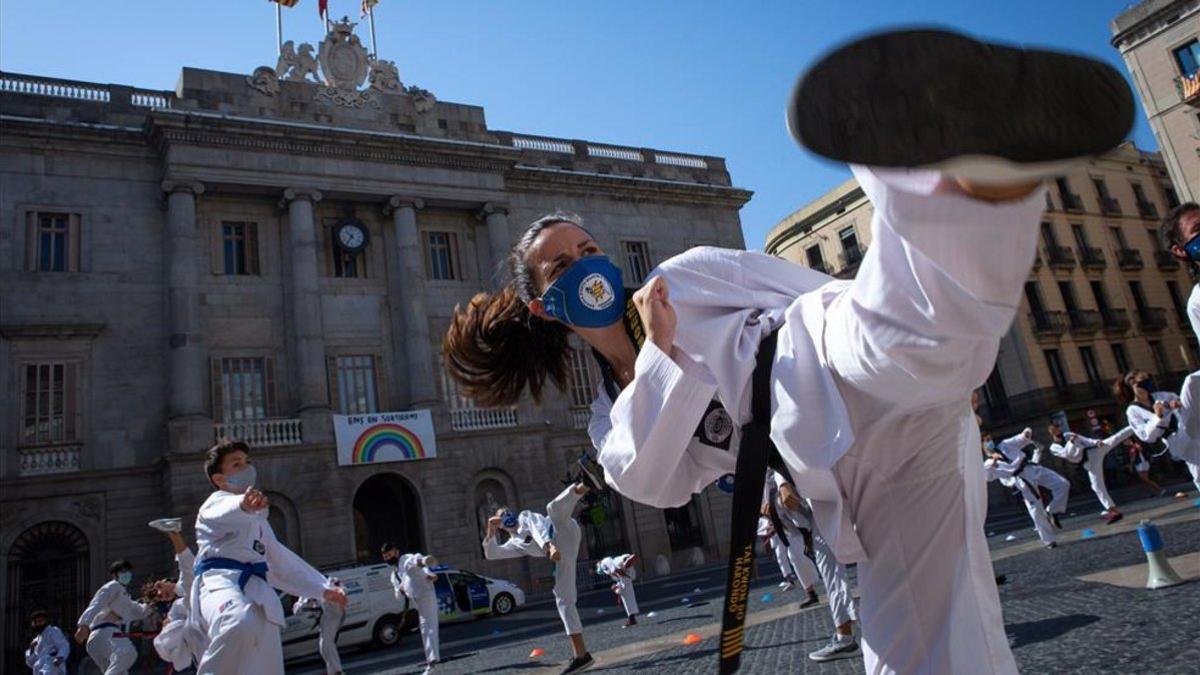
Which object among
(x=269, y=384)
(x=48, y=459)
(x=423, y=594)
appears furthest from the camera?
(x=269, y=384)

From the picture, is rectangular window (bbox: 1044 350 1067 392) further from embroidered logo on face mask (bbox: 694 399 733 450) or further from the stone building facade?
embroidered logo on face mask (bbox: 694 399 733 450)

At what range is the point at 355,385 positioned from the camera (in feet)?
80.1

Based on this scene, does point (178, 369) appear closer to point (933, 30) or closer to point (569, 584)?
point (569, 584)

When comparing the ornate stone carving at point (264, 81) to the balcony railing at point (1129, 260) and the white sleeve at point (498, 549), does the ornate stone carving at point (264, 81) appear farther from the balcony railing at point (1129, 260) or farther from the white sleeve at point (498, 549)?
the balcony railing at point (1129, 260)

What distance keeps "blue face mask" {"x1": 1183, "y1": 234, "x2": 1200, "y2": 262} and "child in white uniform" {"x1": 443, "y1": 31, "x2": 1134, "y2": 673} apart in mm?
4887

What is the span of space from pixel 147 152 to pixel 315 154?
476cm

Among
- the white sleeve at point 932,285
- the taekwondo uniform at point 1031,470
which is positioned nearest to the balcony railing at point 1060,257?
the taekwondo uniform at point 1031,470

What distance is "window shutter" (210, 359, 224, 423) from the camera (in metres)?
22.3

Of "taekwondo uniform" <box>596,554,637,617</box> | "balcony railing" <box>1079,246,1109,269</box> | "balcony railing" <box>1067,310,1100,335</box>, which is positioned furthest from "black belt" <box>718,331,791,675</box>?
"balcony railing" <box>1079,246,1109,269</box>

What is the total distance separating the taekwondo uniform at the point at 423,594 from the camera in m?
11.1

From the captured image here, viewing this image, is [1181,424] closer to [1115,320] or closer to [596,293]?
[596,293]

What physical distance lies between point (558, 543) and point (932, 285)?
878 centimetres

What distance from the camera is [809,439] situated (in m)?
1.46

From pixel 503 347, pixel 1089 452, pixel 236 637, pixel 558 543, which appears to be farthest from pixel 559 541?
pixel 1089 452
